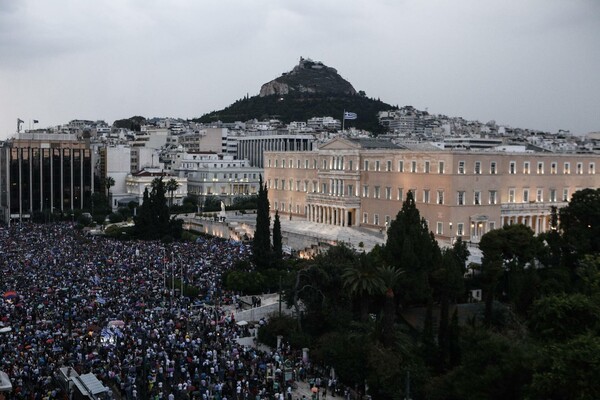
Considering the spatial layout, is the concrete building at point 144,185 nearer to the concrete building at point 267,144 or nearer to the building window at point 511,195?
the concrete building at point 267,144

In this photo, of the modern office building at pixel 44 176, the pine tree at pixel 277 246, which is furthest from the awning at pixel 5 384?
the modern office building at pixel 44 176

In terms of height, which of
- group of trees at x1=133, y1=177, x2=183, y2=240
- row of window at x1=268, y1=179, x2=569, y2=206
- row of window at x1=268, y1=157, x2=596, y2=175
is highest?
row of window at x1=268, y1=157, x2=596, y2=175

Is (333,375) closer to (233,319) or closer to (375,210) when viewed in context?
(233,319)

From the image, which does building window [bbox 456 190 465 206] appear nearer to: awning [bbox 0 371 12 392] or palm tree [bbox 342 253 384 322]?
palm tree [bbox 342 253 384 322]

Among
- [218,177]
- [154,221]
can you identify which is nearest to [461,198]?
[154,221]

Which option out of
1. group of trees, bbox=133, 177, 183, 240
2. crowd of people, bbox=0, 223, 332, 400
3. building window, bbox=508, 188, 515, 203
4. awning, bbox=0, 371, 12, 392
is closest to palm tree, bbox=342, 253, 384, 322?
crowd of people, bbox=0, 223, 332, 400

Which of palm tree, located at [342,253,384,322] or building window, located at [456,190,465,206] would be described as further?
building window, located at [456,190,465,206]

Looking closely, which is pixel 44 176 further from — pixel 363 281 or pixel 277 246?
pixel 363 281

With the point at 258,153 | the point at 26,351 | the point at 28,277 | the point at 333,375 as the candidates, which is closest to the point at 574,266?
the point at 333,375
